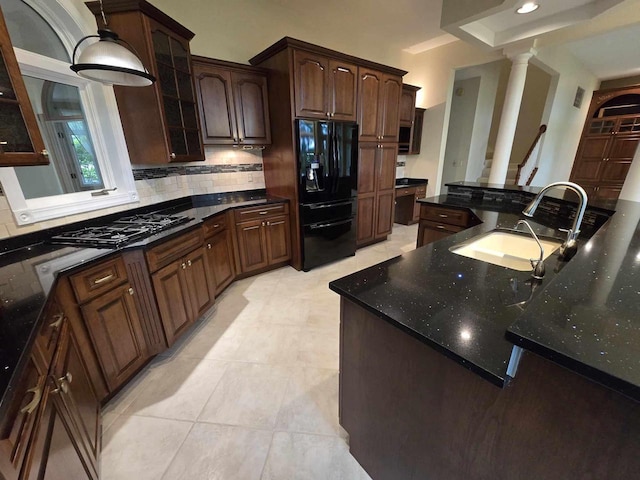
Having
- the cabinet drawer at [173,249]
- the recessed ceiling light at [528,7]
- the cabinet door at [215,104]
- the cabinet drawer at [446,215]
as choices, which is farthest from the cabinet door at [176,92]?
the recessed ceiling light at [528,7]

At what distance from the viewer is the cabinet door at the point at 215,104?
8.13 feet

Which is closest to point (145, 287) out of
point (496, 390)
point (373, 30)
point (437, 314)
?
point (437, 314)

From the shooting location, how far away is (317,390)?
5.26 ft

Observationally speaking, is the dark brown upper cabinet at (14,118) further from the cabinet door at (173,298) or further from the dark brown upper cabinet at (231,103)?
the dark brown upper cabinet at (231,103)

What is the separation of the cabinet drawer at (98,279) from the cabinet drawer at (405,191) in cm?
406

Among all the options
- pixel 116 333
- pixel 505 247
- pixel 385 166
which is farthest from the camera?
pixel 385 166

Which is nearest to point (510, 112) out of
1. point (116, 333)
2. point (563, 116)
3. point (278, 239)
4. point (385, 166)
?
point (385, 166)

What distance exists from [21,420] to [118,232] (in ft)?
4.36

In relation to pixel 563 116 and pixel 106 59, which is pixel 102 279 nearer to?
pixel 106 59

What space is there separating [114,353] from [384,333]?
154 cm

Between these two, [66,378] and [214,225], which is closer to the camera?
[66,378]

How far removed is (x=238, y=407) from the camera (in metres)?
1.50

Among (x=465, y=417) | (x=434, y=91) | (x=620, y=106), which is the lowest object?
(x=465, y=417)

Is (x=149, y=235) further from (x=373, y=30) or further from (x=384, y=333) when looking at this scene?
(x=373, y=30)
